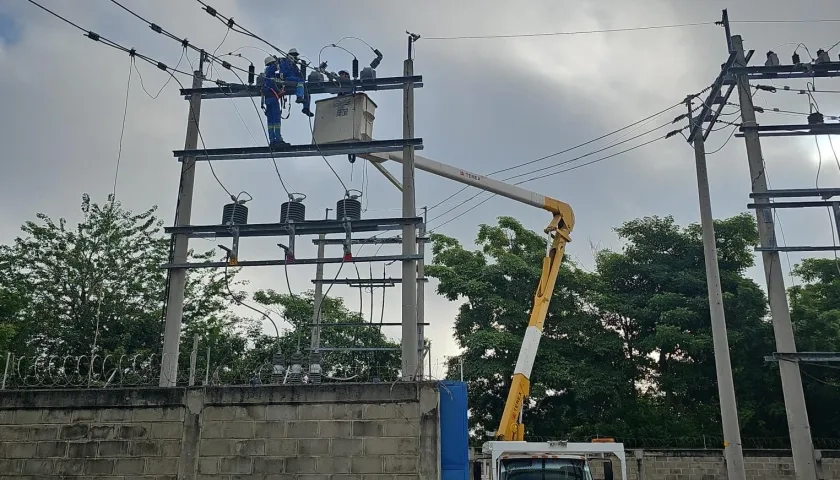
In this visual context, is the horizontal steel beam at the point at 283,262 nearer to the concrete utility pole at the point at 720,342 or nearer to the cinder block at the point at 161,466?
the cinder block at the point at 161,466

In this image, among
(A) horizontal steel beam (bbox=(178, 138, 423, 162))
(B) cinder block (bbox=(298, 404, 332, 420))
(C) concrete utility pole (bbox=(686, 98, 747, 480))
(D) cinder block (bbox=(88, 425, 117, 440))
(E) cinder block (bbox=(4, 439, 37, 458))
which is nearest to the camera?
(B) cinder block (bbox=(298, 404, 332, 420))

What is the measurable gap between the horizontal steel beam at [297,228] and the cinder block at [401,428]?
3971 mm

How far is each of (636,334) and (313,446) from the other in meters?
22.3

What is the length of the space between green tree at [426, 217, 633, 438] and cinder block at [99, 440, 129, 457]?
715 inches

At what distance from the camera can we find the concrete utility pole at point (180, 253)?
1124 cm

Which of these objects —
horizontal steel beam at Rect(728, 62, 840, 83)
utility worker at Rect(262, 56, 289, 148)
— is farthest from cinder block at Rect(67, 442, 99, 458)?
horizontal steel beam at Rect(728, 62, 840, 83)

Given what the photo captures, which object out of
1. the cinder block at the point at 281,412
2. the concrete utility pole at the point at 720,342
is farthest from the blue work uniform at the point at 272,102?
the concrete utility pole at the point at 720,342

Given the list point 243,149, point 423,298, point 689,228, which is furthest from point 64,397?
point 689,228

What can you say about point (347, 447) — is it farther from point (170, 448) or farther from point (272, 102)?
point (272, 102)

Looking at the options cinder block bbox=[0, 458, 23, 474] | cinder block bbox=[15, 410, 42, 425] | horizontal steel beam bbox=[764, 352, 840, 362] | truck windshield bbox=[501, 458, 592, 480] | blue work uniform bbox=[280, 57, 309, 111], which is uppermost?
blue work uniform bbox=[280, 57, 309, 111]

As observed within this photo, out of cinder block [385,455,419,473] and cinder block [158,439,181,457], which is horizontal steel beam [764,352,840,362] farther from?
cinder block [158,439,181,457]

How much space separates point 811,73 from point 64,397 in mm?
16114

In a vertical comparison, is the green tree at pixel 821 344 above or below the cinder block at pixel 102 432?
above

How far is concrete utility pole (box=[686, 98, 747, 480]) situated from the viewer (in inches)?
559
